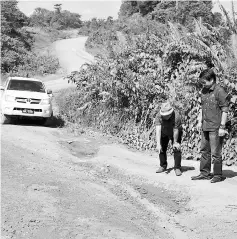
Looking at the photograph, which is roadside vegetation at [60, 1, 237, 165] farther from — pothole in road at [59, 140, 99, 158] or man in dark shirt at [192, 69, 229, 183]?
man in dark shirt at [192, 69, 229, 183]

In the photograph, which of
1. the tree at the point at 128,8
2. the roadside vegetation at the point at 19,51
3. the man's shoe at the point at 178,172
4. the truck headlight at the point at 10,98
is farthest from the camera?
the tree at the point at 128,8

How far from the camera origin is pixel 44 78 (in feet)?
99.7

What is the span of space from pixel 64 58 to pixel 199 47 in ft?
90.9

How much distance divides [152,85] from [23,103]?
13.5ft

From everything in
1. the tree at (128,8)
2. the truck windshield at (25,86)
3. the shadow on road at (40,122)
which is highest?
the tree at (128,8)

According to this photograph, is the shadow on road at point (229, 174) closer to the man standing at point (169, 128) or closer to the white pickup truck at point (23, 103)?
the man standing at point (169, 128)

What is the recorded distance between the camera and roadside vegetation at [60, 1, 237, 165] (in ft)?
36.2

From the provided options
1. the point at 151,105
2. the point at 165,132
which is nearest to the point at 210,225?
the point at 165,132

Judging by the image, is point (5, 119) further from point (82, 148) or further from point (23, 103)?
point (82, 148)

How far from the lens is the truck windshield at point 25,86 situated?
1425 cm

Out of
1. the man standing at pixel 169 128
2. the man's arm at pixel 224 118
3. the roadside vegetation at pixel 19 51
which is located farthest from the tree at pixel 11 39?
the man's arm at pixel 224 118

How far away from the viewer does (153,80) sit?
40.8ft

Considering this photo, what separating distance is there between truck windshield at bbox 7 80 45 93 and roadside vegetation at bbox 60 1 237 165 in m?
1.52

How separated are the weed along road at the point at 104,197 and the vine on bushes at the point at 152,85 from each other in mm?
1222
